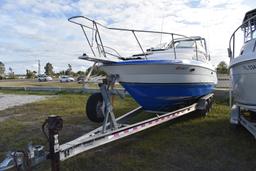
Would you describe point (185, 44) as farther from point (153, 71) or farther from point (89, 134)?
point (89, 134)

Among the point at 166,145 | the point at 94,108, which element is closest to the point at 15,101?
the point at 94,108

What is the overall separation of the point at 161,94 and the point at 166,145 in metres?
1.07

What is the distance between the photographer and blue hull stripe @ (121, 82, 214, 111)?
5.05 m

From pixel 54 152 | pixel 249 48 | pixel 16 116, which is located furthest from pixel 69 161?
pixel 16 116

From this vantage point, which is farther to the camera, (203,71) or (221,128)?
(203,71)

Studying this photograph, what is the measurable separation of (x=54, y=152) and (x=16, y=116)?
524 cm

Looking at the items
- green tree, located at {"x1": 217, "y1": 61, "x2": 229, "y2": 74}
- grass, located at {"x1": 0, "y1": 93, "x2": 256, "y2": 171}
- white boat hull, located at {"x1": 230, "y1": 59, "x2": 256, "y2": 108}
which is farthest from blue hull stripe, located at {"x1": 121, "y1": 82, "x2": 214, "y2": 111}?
green tree, located at {"x1": 217, "y1": 61, "x2": 229, "y2": 74}

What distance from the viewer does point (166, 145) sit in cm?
463

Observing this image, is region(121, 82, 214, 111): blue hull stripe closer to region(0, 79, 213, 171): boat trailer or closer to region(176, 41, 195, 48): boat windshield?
region(0, 79, 213, 171): boat trailer

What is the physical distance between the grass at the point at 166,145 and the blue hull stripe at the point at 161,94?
55 centimetres

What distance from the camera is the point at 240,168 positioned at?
11.8 ft

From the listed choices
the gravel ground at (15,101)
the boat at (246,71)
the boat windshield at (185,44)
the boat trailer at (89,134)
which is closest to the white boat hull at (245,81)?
the boat at (246,71)

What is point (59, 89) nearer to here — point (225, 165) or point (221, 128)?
point (221, 128)

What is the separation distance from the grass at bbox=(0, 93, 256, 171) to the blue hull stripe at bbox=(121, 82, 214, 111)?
55 centimetres
